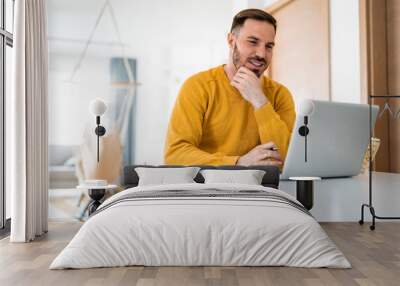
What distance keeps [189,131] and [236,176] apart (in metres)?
0.71

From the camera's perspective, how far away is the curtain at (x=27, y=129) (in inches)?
183

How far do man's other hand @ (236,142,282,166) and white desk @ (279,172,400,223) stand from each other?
237mm

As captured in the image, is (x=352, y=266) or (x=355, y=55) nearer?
(x=352, y=266)

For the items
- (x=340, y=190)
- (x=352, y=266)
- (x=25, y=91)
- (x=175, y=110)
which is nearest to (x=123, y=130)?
(x=175, y=110)

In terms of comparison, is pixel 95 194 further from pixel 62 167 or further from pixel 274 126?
pixel 274 126

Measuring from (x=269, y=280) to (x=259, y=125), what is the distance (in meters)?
2.38

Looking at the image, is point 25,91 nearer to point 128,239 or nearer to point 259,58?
point 128,239

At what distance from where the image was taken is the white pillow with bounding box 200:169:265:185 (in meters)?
5.02

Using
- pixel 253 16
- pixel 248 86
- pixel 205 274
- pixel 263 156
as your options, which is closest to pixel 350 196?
pixel 263 156

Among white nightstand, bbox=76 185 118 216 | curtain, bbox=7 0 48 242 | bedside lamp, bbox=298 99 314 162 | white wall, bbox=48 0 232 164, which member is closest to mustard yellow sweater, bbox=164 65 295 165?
bedside lamp, bbox=298 99 314 162

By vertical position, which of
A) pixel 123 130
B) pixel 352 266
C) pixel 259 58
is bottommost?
pixel 352 266

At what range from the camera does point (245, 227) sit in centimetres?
350

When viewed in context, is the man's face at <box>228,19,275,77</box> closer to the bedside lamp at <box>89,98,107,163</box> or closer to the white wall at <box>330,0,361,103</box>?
the white wall at <box>330,0,361,103</box>

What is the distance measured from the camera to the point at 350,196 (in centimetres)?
538
